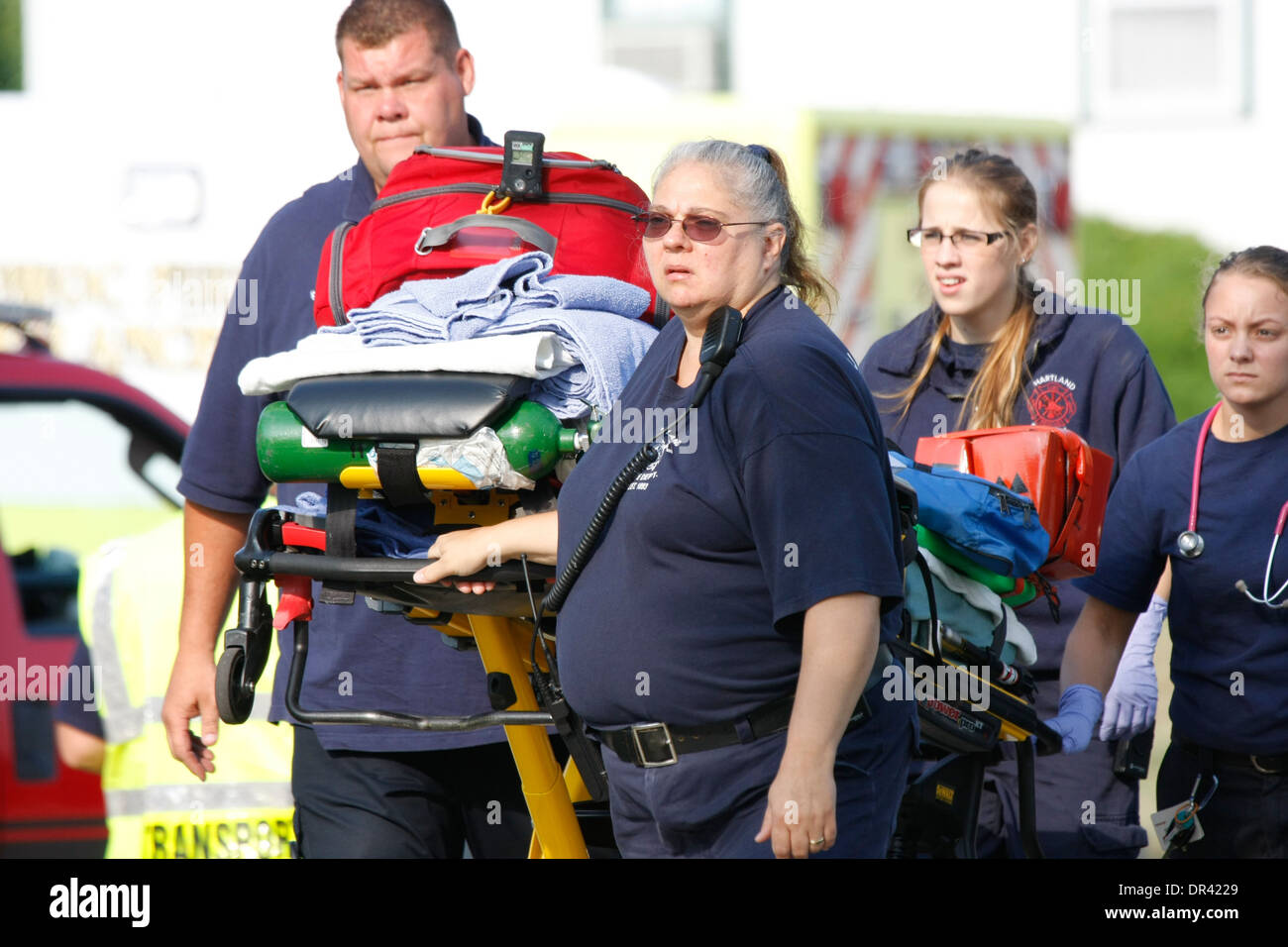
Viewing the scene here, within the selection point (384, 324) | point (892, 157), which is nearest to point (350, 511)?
point (384, 324)

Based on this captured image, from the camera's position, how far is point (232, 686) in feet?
10.9

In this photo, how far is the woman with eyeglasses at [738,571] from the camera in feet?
8.86

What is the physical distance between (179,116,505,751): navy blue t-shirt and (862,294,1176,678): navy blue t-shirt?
1338 mm

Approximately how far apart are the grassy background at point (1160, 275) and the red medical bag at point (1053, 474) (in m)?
9.67

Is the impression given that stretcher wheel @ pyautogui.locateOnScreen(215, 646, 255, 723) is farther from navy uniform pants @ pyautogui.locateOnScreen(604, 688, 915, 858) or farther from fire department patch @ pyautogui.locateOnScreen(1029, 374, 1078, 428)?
fire department patch @ pyautogui.locateOnScreen(1029, 374, 1078, 428)

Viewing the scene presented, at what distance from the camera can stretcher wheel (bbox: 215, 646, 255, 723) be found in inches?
130

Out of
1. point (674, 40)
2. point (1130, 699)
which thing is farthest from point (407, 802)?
point (674, 40)

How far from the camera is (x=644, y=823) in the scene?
296 cm

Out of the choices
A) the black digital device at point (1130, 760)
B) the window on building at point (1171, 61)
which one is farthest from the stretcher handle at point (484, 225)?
the window on building at point (1171, 61)

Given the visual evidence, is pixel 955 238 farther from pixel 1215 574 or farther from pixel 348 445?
pixel 348 445
